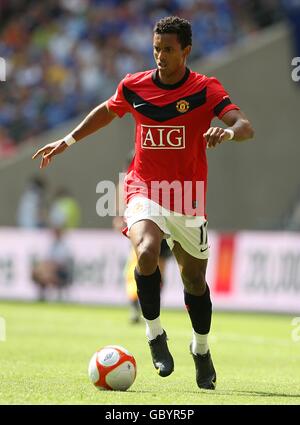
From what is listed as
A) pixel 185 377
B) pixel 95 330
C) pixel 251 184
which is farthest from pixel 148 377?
pixel 251 184

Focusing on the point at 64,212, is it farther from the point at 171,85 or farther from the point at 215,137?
the point at 215,137

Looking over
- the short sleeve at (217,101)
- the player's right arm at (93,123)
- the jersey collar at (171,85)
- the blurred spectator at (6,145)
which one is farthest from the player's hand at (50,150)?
the blurred spectator at (6,145)

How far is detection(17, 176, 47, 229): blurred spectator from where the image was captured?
72.7 ft

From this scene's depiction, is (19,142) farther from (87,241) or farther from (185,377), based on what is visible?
(185,377)

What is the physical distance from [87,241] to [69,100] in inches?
182

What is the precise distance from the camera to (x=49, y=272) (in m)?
20.0

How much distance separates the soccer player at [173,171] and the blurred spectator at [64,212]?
534 inches

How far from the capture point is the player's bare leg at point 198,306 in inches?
320

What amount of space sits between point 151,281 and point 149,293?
103mm
